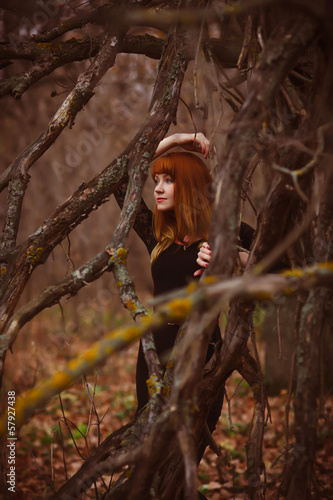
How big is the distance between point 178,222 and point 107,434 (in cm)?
315

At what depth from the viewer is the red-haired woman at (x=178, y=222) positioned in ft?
9.60

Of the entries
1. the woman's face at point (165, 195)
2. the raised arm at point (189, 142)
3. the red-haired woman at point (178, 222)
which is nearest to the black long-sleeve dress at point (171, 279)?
the red-haired woman at point (178, 222)

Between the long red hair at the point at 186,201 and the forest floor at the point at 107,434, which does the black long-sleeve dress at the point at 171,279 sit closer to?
the long red hair at the point at 186,201

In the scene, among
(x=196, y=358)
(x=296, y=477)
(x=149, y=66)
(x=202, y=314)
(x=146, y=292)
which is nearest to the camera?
(x=202, y=314)

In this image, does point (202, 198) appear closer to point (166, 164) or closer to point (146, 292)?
point (166, 164)

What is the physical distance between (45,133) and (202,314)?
1.64 meters

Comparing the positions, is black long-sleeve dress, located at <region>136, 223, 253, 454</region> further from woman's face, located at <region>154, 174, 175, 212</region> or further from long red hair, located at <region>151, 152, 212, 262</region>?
woman's face, located at <region>154, 174, 175, 212</region>

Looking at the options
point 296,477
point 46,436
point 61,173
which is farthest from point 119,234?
point 61,173

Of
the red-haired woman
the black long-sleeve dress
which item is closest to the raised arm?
the red-haired woman

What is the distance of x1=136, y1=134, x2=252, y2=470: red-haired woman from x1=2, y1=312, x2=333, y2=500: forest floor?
21.7 inches

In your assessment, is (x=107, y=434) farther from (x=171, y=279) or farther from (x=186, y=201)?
(x=186, y=201)

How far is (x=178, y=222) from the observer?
2986mm

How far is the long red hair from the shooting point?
2.94 m

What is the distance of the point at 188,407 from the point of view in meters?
1.69
